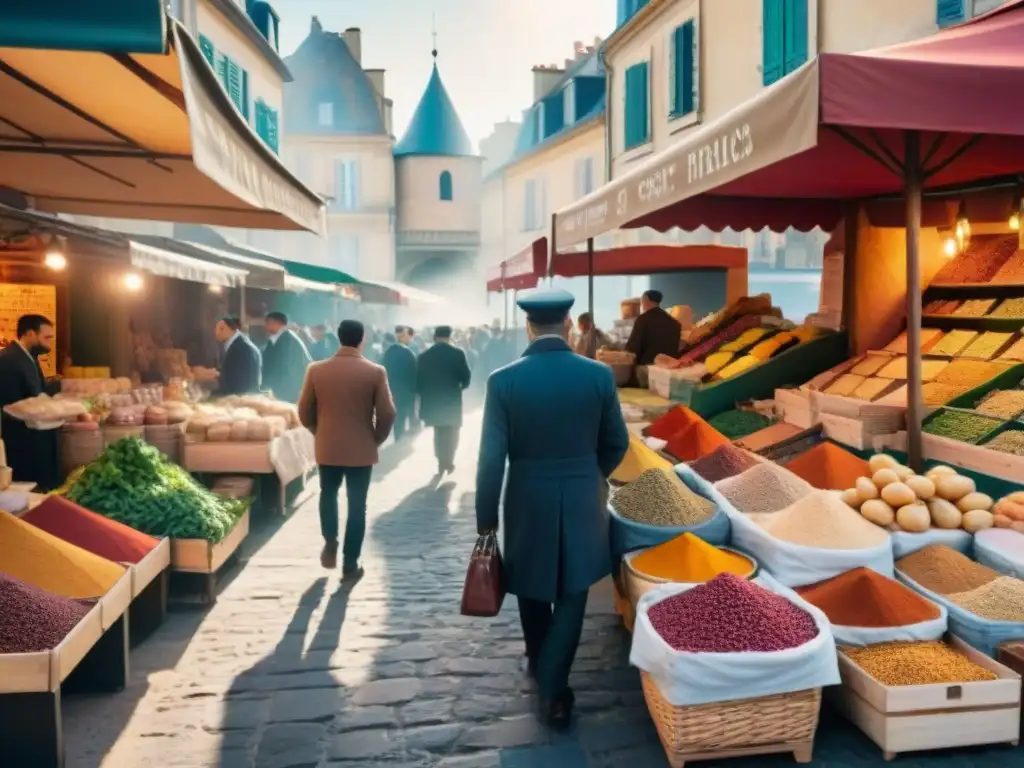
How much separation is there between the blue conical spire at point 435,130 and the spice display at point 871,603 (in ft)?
121

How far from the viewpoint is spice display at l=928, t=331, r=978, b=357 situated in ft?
21.0

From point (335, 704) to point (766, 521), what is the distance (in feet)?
7.88

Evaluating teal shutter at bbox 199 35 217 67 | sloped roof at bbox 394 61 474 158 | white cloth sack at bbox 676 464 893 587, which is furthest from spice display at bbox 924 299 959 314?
sloped roof at bbox 394 61 474 158

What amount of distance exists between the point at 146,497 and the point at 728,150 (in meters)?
4.05

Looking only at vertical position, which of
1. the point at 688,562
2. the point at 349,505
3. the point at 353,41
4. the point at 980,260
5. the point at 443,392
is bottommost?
the point at 349,505

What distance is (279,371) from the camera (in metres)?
11.1

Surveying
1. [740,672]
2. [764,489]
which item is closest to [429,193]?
[764,489]

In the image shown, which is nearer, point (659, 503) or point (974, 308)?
→ point (659, 503)

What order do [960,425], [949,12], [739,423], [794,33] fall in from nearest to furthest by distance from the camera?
[960,425] → [739,423] → [949,12] → [794,33]

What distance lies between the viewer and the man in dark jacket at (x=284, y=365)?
36.3 feet

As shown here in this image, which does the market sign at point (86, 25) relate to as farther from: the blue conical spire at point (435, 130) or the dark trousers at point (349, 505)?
the blue conical spire at point (435, 130)

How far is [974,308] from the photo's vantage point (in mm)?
6734

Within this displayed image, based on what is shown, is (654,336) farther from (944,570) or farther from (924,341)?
(944,570)

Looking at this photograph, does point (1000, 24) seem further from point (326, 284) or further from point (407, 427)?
point (326, 284)
